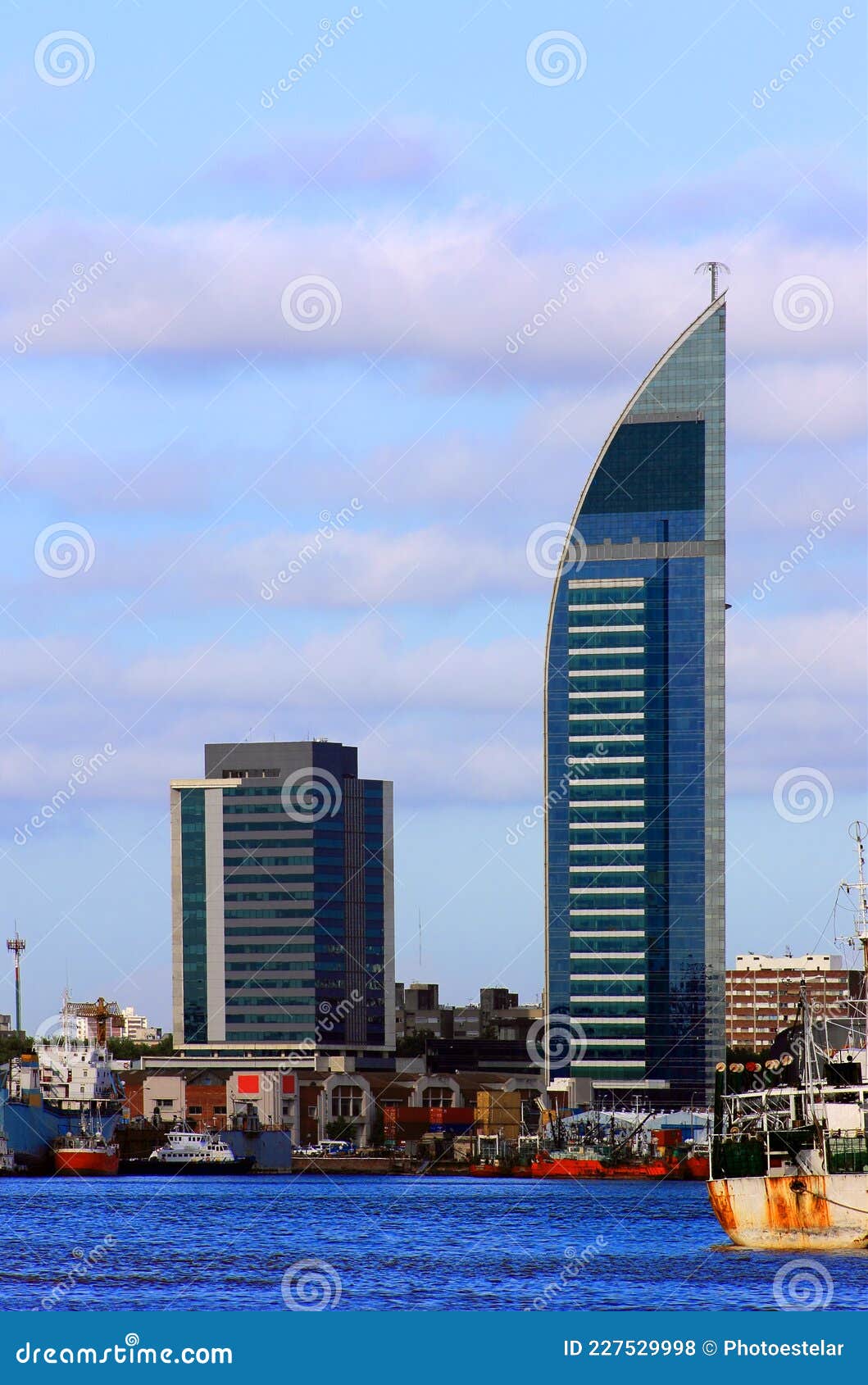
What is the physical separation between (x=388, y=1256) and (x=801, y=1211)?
19.9 meters

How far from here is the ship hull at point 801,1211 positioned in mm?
80188

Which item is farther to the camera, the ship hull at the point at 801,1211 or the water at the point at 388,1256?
the ship hull at the point at 801,1211

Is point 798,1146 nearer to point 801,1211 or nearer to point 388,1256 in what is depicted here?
point 801,1211

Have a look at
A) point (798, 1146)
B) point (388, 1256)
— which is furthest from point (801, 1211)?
point (388, 1256)

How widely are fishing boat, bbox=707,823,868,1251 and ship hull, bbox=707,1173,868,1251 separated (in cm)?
3

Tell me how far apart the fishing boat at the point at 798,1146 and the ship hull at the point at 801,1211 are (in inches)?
1.2

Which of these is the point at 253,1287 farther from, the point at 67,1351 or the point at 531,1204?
the point at 531,1204

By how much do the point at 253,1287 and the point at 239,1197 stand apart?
8694 centimetres

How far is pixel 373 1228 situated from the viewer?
117438 mm

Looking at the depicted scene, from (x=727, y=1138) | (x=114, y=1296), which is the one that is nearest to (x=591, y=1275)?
(x=727, y=1138)

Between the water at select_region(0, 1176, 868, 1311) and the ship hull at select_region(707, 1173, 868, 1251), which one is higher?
the ship hull at select_region(707, 1173, 868, 1251)

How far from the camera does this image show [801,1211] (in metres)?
81.6

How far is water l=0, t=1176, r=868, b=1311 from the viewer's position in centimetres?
7275

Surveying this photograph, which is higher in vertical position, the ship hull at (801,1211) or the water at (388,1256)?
the ship hull at (801,1211)
